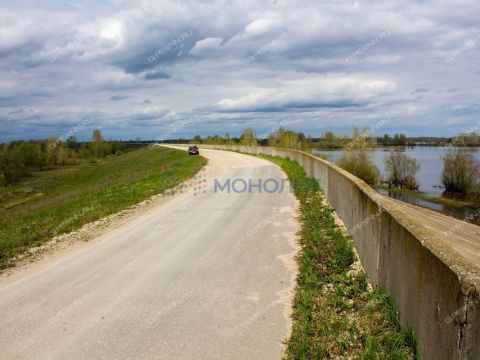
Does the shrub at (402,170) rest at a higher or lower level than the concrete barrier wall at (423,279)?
lower

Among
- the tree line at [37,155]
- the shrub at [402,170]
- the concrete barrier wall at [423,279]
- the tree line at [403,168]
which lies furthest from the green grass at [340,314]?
the tree line at [37,155]

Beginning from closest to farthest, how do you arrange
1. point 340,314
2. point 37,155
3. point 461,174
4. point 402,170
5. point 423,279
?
1. point 423,279
2. point 340,314
3. point 461,174
4. point 402,170
5. point 37,155

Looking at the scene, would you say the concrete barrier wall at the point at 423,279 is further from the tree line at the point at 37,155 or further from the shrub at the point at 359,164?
the tree line at the point at 37,155

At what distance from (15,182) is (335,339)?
81163 mm

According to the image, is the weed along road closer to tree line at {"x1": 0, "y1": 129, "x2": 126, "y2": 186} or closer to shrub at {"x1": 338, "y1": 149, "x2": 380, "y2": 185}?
shrub at {"x1": 338, "y1": 149, "x2": 380, "y2": 185}

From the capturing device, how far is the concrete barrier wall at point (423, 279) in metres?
3.26

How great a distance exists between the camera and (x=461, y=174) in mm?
42969

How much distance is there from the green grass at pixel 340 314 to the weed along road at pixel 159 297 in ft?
0.83

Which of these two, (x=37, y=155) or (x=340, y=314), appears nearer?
(x=340, y=314)

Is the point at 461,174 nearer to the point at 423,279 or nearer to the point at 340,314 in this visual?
the point at 340,314

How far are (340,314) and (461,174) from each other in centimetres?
4282

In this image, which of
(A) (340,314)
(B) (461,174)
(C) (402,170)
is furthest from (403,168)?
(A) (340,314)

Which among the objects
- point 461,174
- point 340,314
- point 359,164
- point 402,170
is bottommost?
point 461,174

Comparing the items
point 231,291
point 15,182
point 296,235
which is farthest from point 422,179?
point 15,182
